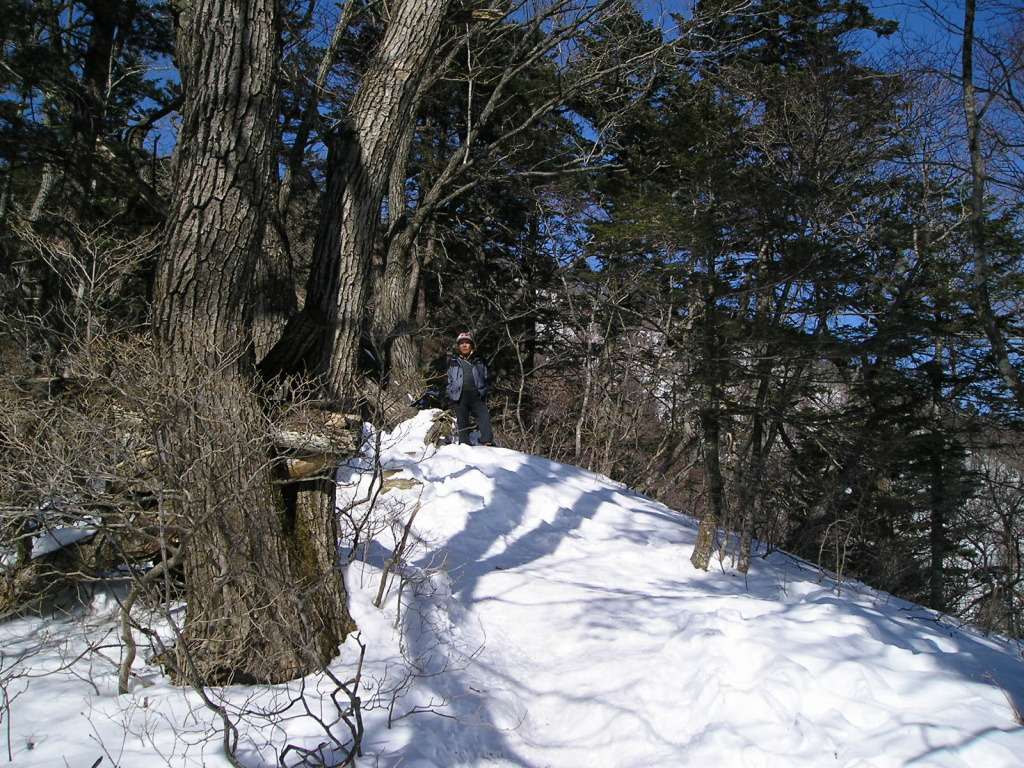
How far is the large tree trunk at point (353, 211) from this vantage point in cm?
402

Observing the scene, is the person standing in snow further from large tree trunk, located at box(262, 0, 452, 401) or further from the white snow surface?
Answer: large tree trunk, located at box(262, 0, 452, 401)

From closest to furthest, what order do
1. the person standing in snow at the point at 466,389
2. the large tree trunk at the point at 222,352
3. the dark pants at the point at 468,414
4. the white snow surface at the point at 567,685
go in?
the white snow surface at the point at 567,685 < the large tree trunk at the point at 222,352 < the person standing in snow at the point at 466,389 < the dark pants at the point at 468,414

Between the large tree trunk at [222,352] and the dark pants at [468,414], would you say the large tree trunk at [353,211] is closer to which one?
the large tree trunk at [222,352]

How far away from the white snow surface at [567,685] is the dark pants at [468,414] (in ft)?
10.9

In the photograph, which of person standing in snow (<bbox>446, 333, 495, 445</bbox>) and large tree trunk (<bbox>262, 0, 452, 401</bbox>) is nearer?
large tree trunk (<bbox>262, 0, 452, 401</bbox>)

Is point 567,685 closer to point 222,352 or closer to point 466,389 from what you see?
point 222,352

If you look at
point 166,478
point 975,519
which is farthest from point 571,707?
point 975,519

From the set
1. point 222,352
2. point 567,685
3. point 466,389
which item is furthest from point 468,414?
point 222,352

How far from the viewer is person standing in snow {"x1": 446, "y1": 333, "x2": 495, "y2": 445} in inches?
357

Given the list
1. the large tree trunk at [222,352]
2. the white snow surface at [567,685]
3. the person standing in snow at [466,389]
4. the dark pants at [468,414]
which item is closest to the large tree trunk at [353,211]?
the large tree trunk at [222,352]

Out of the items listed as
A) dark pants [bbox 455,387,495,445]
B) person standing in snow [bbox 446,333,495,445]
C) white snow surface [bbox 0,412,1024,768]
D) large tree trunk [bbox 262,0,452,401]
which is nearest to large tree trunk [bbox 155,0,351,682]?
white snow surface [bbox 0,412,1024,768]

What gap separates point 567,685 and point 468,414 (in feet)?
17.9

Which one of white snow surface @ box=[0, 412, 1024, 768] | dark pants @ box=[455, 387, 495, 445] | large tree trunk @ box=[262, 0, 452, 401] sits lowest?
white snow surface @ box=[0, 412, 1024, 768]

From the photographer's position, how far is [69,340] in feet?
13.1
